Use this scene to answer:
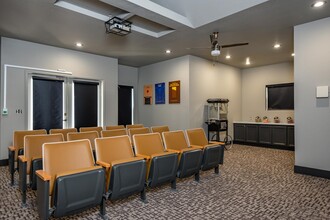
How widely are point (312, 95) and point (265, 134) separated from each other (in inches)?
135

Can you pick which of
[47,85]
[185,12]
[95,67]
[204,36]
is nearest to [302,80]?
→ [204,36]

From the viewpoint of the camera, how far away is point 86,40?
208 inches

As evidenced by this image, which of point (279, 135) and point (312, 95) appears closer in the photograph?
point (312, 95)

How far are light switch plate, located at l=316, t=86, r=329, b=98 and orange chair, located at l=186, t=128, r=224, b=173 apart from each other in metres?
2.17

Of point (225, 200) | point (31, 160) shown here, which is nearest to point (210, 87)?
point (225, 200)

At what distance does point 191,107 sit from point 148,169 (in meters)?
3.84

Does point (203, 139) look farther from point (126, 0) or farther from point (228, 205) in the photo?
point (126, 0)

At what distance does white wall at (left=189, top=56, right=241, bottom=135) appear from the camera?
6.71 m

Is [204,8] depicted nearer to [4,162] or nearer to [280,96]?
[280,96]

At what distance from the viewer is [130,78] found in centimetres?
836

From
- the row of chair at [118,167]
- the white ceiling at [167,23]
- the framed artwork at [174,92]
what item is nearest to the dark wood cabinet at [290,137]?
the white ceiling at [167,23]

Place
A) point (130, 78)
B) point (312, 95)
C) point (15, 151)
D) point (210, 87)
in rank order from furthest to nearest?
1. point (130, 78)
2. point (210, 87)
3. point (312, 95)
4. point (15, 151)

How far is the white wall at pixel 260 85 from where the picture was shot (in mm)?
7508

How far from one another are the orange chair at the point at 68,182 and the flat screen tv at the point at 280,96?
23.8 feet
